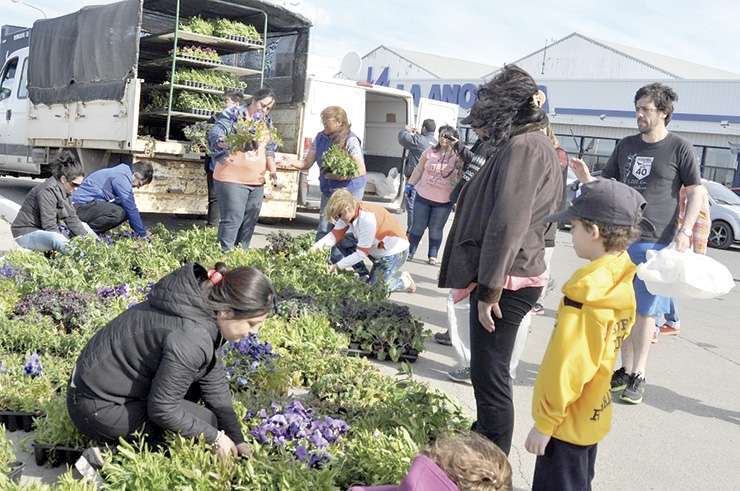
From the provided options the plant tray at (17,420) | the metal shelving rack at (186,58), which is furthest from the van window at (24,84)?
the plant tray at (17,420)

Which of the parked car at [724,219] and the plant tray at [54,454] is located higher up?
the parked car at [724,219]

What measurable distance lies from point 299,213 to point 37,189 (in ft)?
27.0

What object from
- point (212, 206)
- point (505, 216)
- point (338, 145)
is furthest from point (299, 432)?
point (212, 206)

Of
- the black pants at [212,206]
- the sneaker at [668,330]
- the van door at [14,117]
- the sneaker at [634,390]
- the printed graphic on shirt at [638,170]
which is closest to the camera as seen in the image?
the sneaker at [634,390]

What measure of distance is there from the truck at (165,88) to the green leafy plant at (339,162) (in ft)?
8.40

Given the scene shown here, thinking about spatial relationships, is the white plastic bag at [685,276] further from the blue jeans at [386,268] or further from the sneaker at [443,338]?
the blue jeans at [386,268]

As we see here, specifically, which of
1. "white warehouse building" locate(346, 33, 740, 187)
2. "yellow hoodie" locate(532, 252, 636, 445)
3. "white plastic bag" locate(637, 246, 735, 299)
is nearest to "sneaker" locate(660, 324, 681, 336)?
"white plastic bag" locate(637, 246, 735, 299)

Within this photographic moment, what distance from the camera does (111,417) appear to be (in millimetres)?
3424

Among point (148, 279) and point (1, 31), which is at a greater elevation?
point (1, 31)

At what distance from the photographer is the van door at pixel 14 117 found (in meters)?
13.6

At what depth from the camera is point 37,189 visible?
7.83 metres

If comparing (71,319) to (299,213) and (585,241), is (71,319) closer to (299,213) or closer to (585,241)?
(585,241)

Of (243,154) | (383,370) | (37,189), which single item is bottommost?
(383,370)

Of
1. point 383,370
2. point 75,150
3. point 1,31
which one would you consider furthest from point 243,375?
point 1,31
